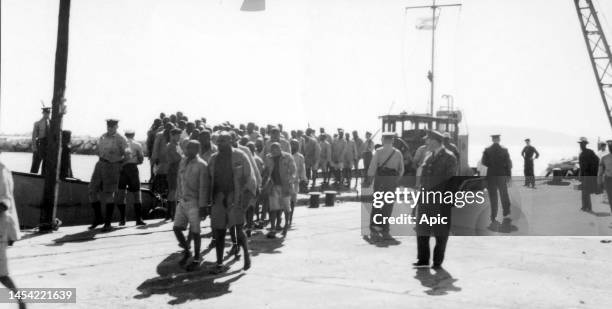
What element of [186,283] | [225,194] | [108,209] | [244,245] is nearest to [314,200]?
[108,209]

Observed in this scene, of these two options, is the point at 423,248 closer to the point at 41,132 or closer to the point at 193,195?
the point at 193,195

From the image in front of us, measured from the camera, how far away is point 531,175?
2748 cm

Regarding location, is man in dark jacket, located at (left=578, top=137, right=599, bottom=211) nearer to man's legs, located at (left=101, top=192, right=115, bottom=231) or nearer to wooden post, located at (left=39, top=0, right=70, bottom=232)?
man's legs, located at (left=101, top=192, right=115, bottom=231)

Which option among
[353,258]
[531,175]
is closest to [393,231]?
[353,258]

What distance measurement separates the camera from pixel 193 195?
8.80 metres

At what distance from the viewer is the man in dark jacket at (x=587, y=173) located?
17.2 metres

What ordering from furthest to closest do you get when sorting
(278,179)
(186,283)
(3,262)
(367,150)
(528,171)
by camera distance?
(528,171), (367,150), (278,179), (186,283), (3,262)

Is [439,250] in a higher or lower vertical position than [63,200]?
lower

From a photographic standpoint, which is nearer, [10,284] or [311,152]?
[10,284]

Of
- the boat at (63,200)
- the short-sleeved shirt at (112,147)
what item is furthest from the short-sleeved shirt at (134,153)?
the boat at (63,200)

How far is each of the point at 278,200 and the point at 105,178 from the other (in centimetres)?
302

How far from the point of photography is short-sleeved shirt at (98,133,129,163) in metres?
12.2

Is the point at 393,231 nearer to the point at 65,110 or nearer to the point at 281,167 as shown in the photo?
the point at 281,167

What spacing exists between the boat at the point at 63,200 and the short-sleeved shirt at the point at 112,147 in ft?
7.09
